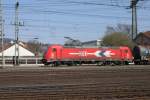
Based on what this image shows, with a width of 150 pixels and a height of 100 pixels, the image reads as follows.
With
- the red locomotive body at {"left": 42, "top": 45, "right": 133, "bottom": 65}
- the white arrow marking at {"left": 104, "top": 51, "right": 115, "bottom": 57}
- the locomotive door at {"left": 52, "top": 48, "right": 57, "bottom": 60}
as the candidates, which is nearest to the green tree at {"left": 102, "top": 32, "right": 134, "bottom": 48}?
the red locomotive body at {"left": 42, "top": 45, "right": 133, "bottom": 65}

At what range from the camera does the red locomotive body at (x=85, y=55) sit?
212 feet

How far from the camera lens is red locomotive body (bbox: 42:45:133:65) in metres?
64.5

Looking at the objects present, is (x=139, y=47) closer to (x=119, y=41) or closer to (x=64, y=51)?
(x=64, y=51)

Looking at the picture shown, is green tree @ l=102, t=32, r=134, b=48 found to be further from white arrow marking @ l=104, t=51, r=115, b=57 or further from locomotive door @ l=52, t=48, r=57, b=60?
locomotive door @ l=52, t=48, r=57, b=60

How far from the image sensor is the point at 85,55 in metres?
67.4

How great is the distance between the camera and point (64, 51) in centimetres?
6600

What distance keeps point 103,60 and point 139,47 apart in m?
8.05

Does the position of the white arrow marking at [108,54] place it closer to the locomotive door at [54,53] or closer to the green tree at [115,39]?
the locomotive door at [54,53]

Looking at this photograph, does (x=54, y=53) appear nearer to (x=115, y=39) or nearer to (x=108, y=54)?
(x=108, y=54)

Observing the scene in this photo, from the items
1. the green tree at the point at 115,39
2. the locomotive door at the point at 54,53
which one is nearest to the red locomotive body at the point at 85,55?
the locomotive door at the point at 54,53

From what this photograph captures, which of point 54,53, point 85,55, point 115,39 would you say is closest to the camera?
point 54,53

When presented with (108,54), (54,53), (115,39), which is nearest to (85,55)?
(108,54)

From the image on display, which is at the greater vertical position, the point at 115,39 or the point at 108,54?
the point at 115,39

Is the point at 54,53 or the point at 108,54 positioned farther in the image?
the point at 108,54
